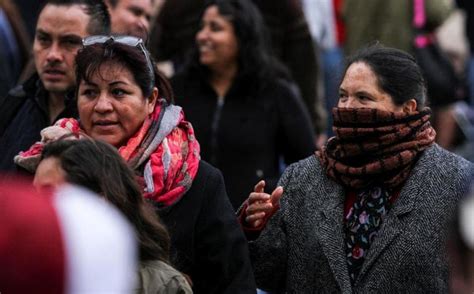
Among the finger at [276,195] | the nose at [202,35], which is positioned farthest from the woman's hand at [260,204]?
the nose at [202,35]

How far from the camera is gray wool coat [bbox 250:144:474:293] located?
16.5 ft

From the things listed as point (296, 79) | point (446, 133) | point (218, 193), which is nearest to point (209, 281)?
point (218, 193)

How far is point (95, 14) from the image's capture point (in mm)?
6094

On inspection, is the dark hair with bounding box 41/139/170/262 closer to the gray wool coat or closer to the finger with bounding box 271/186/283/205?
the finger with bounding box 271/186/283/205

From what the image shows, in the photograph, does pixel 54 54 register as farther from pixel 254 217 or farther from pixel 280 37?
pixel 280 37

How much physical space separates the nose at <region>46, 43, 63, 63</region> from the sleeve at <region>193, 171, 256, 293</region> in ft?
4.37

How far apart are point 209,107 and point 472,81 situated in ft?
16.0

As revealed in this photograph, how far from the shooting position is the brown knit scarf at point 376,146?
206 inches

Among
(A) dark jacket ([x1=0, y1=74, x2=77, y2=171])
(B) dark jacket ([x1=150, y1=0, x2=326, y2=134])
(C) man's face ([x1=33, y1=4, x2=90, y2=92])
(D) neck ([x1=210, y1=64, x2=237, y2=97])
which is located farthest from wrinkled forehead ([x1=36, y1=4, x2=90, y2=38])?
(B) dark jacket ([x1=150, y1=0, x2=326, y2=134])

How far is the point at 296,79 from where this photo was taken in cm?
927

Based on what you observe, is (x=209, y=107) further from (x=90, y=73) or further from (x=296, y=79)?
(x=90, y=73)

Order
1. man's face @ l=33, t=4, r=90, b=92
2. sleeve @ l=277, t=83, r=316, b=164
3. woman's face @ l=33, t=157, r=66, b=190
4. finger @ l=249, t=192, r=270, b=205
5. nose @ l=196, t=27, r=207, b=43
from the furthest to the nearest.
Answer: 1. nose @ l=196, t=27, r=207, b=43
2. sleeve @ l=277, t=83, r=316, b=164
3. man's face @ l=33, t=4, r=90, b=92
4. finger @ l=249, t=192, r=270, b=205
5. woman's face @ l=33, t=157, r=66, b=190

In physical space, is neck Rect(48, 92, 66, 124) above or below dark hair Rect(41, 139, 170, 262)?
below

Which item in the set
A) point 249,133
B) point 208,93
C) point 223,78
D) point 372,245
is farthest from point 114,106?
point 223,78
